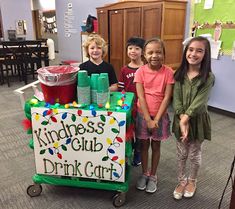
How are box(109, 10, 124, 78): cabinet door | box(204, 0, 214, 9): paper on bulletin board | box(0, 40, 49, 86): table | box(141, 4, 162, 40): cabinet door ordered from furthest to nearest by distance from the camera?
box(0, 40, 49, 86): table < box(109, 10, 124, 78): cabinet door < box(141, 4, 162, 40): cabinet door < box(204, 0, 214, 9): paper on bulletin board

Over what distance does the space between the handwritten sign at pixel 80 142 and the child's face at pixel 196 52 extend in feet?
1.77

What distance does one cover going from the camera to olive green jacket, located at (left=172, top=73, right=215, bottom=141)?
145 cm

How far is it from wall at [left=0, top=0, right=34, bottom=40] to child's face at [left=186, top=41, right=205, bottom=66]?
771 cm

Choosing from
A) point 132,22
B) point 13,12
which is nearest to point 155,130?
point 132,22

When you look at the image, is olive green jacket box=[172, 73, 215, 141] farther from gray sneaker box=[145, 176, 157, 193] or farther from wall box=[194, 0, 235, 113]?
wall box=[194, 0, 235, 113]

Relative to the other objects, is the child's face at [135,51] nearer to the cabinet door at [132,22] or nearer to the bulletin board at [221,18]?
the bulletin board at [221,18]

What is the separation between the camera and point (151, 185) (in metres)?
1.77

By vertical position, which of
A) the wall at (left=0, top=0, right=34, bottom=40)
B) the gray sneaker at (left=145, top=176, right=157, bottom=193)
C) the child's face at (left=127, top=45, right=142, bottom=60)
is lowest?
the gray sneaker at (left=145, top=176, right=157, bottom=193)

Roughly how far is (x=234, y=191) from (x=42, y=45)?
5309 mm

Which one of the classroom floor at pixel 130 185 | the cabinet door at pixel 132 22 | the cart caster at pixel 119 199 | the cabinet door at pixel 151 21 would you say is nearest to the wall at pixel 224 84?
the classroom floor at pixel 130 185

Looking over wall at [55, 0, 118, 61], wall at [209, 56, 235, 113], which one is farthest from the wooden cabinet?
wall at [55, 0, 118, 61]

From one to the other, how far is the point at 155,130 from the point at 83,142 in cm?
49

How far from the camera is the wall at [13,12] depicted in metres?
7.62

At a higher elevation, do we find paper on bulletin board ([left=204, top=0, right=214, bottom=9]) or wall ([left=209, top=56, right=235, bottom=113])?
paper on bulletin board ([left=204, top=0, right=214, bottom=9])
